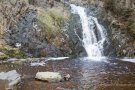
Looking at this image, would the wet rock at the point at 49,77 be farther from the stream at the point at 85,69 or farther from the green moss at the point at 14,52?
the green moss at the point at 14,52

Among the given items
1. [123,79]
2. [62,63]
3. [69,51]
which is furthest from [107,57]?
[123,79]

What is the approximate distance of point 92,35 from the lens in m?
33.3

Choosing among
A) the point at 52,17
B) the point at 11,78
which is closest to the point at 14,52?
the point at 52,17

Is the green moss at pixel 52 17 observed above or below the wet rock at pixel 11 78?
above

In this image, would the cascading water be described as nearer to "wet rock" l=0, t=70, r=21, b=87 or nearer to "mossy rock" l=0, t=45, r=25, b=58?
"mossy rock" l=0, t=45, r=25, b=58

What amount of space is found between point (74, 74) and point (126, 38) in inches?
531

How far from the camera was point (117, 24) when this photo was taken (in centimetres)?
3466

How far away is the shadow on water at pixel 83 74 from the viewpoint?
695 inches

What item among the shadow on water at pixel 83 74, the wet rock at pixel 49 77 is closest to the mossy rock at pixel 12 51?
the shadow on water at pixel 83 74

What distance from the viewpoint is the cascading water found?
105 feet

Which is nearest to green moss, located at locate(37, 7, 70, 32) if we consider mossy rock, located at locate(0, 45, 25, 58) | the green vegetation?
the green vegetation

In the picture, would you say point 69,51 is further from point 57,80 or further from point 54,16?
point 57,80

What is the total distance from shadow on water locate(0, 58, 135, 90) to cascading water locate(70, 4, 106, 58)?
3657 millimetres

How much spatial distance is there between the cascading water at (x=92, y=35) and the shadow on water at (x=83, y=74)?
366 centimetres
